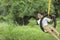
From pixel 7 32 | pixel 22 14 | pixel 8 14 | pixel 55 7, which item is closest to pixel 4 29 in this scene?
pixel 7 32

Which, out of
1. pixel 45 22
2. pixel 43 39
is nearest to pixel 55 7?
pixel 43 39

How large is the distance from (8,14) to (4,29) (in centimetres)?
1063

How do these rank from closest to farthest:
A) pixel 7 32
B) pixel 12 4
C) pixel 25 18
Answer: pixel 7 32, pixel 12 4, pixel 25 18

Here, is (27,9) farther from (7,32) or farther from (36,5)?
(7,32)

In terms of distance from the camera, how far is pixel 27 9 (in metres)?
19.0

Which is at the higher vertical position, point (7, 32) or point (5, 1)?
point (7, 32)

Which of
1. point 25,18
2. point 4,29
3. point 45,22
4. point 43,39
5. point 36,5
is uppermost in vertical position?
point 45,22

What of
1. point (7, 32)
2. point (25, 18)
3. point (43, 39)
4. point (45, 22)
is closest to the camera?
point (45, 22)

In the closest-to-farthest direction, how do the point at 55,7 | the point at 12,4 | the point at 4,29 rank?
1. the point at 4,29
2. the point at 12,4
3. the point at 55,7

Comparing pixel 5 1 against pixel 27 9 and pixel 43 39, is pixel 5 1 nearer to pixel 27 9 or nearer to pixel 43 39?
pixel 27 9

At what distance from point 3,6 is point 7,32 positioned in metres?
11.7

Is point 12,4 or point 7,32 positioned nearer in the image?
point 7,32

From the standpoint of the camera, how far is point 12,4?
62.1 feet

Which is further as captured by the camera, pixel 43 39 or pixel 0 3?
pixel 0 3
